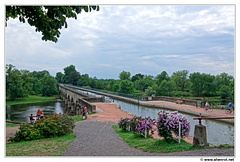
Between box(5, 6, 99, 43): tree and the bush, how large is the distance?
16.3ft

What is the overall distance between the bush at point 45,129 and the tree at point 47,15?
4963 millimetres

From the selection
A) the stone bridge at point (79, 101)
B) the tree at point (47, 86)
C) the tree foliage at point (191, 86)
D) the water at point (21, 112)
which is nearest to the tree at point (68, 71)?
the tree at point (47, 86)

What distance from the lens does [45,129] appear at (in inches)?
351

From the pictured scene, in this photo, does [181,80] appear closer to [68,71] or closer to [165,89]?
[165,89]

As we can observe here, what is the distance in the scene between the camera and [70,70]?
10988 cm

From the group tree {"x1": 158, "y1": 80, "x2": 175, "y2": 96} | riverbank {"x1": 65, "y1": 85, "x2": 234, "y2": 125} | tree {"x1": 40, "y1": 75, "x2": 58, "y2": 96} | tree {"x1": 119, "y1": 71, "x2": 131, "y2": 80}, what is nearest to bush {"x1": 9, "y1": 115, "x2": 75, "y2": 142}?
riverbank {"x1": 65, "y1": 85, "x2": 234, "y2": 125}

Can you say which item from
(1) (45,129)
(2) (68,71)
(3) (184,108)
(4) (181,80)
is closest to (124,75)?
(4) (181,80)

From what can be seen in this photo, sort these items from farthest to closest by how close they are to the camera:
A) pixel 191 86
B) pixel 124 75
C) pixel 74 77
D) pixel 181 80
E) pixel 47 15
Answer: pixel 74 77 < pixel 124 75 < pixel 181 80 < pixel 191 86 < pixel 47 15

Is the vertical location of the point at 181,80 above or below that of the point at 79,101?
above

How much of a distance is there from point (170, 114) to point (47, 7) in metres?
4.67

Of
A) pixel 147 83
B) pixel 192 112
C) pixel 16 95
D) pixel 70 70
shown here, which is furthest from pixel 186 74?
pixel 70 70

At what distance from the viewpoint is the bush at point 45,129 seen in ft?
28.7

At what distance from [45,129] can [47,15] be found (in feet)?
18.6
